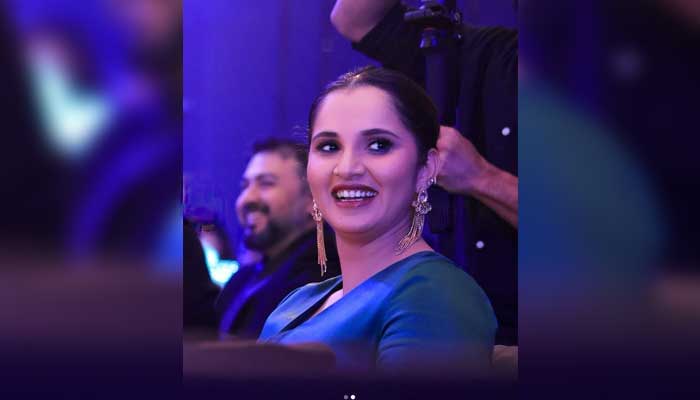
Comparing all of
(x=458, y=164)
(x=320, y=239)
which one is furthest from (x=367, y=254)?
(x=458, y=164)

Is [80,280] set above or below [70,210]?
below

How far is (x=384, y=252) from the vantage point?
2.73 metres

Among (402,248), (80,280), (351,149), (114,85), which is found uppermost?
(114,85)

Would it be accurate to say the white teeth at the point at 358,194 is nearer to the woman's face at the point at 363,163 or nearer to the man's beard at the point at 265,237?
the woman's face at the point at 363,163

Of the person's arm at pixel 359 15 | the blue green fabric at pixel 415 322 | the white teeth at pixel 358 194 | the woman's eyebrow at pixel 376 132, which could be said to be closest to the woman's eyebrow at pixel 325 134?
the woman's eyebrow at pixel 376 132

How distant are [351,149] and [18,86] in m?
2.54

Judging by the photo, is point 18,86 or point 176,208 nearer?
point 176,208

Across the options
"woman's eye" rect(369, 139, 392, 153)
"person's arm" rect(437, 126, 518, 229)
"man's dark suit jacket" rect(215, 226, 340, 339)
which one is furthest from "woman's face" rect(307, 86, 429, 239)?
"man's dark suit jacket" rect(215, 226, 340, 339)

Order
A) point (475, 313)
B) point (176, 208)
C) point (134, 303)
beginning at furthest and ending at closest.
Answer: point (134, 303) < point (176, 208) < point (475, 313)

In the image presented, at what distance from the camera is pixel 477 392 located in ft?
8.75

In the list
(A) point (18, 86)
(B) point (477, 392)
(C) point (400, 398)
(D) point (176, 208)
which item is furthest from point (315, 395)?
(A) point (18, 86)

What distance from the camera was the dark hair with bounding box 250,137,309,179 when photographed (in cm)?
278

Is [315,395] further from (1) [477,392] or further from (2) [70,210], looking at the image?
(2) [70,210]

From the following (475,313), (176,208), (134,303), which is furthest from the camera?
(134,303)
